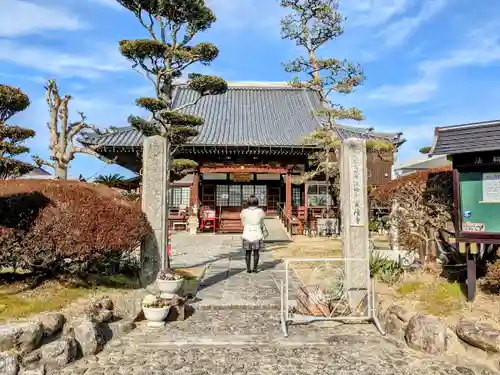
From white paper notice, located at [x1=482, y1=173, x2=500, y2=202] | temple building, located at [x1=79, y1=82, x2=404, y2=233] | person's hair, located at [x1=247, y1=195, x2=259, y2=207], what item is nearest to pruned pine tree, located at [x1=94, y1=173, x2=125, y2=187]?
temple building, located at [x1=79, y1=82, x2=404, y2=233]

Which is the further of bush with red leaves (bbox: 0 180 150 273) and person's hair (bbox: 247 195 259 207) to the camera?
person's hair (bbox: 247 195 259 207)

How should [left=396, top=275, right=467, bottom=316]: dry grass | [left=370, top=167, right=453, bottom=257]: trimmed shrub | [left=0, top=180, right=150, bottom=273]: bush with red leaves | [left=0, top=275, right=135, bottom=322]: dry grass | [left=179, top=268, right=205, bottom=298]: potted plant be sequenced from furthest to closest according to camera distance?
[left=179, top=268, right=205, bottom=298]: potted plant < [left=370, top=167, right=453, bottom=257]: trimmed shrub < [left=0, top=180, right=150, bottom=273]: bush with red leaves < [left=396, top=275, right=467, bottom=316]: dry grass < [left=0, top=275, right=135, bottom=322]: dry grass

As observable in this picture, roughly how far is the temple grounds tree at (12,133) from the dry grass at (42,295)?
470cm

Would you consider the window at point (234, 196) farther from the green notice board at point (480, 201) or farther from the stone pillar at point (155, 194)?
the green notice board at point (480, 201)

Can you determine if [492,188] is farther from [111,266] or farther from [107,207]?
[111,266]

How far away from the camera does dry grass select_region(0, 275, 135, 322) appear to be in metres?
5.38

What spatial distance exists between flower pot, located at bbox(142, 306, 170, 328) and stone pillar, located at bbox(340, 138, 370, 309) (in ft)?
9.67

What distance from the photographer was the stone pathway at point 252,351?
4480mm

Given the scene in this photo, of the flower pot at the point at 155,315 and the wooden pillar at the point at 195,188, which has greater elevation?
the wooden pillar at the point at 195,188

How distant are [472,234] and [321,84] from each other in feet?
35.9

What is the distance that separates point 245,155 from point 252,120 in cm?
431

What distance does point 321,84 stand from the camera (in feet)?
51.3

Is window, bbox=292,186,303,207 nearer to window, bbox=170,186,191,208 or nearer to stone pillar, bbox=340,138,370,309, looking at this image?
window, bbox=170,186,191,208

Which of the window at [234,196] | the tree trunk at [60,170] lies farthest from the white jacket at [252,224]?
the window at [234,196]
